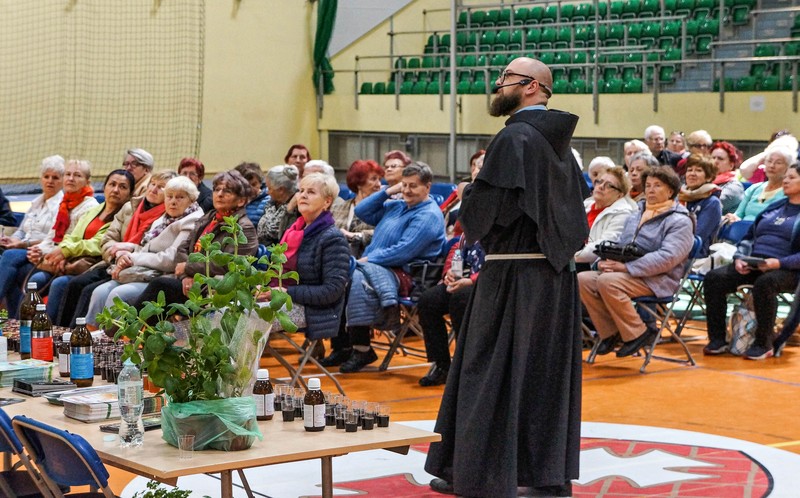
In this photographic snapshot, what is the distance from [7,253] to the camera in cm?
831

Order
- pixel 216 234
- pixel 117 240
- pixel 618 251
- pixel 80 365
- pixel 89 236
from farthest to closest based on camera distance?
1. pixel 89 236
2. pixel 117 240
3. pixel 618 251
4. pixel 216 234
5. pixel 80 365

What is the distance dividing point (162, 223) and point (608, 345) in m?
2.89

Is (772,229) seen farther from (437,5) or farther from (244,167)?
(437,5)

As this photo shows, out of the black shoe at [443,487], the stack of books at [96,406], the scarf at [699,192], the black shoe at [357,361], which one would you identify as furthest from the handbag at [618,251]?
the stack of books at [96,406]

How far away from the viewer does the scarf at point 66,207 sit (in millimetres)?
8188

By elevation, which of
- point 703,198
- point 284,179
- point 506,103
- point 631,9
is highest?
point 631,9

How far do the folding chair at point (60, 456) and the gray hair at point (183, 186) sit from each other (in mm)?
4252

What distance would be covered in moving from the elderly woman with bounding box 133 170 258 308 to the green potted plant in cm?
318

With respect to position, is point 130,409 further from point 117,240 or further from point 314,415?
point 117,240

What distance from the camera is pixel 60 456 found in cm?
295

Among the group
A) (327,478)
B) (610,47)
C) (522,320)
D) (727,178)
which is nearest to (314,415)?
(327,478)

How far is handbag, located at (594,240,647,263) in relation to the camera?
23.4 feet

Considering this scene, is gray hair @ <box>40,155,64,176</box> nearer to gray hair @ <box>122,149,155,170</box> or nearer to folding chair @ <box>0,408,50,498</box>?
gray hair @ <box>122,149,155,170</box>

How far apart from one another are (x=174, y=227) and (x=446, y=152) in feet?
28.5
